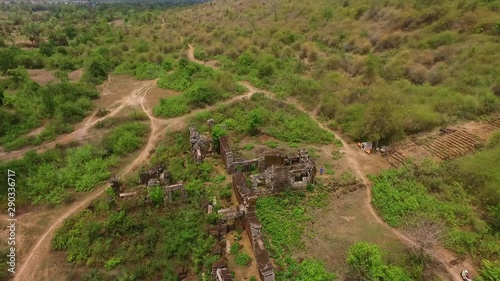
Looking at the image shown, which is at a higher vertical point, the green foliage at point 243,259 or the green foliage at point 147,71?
the green foliage at point 147,71

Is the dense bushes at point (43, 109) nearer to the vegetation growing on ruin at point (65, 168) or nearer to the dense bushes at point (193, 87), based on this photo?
the vegetation growing on ruin at point (65, 168)

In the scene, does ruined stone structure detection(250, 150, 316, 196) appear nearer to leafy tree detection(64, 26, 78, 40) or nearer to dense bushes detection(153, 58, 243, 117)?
dense bushes detection(153, 58, 243, 117)

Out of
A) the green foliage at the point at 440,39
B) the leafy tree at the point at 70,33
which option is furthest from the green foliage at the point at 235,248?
the leafy tree at the point at 70,33

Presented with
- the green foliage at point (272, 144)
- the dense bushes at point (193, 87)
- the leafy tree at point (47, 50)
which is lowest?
the green foliage at point (272, 144)

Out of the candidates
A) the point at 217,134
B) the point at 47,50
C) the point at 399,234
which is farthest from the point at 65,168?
the point at 47,50

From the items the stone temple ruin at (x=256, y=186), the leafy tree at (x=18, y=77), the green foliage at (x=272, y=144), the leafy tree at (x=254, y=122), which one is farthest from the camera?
the leafy tree at (x=18, y=77)

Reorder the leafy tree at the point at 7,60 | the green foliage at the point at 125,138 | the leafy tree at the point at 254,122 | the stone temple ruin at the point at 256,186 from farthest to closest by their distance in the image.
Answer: the leafy tree at the point at 7,60 → the leafy tree at the point at 254,122 → the green foliage at the point at 125,138 → the stone temple ruin at the point at 256,186
